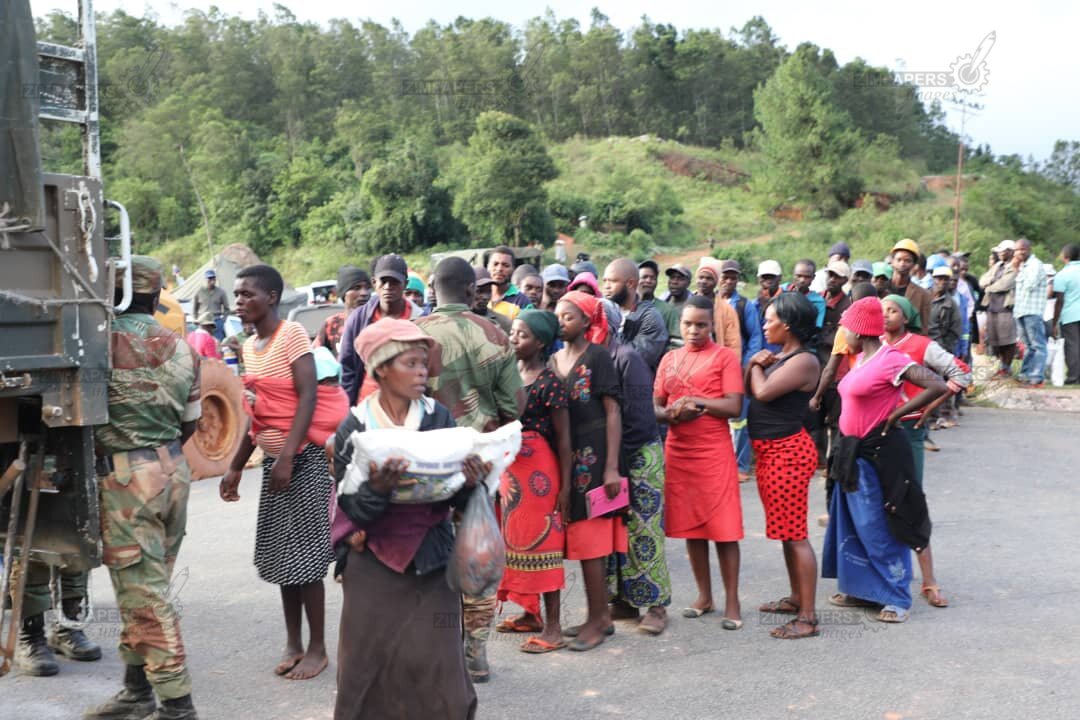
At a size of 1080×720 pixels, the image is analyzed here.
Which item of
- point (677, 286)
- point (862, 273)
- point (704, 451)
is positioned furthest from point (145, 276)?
point (862, 273)

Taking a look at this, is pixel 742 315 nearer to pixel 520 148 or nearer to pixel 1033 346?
pixel 1033 346

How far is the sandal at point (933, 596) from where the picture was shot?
18.2ft

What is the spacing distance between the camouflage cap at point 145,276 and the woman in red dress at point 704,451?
260cm

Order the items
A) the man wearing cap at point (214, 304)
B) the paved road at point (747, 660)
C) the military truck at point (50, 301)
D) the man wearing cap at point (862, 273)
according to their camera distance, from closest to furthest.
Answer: the military truck at point (50, 301) < the paved road at point (747, 660) < the man wearing cap at point (862, 273) < the man wearing cap at point (214, 304)

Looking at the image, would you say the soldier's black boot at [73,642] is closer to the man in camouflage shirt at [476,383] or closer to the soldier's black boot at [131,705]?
the soldier's black boot at [131,705]

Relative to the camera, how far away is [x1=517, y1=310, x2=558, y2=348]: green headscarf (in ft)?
16.3

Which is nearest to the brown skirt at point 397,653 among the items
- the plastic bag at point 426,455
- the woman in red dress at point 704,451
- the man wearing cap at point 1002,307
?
the plastic bag at point 426,455

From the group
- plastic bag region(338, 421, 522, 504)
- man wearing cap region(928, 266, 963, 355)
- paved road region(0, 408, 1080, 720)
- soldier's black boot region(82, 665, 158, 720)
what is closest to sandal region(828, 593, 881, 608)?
paved road region(0, 408, 1080, 720)

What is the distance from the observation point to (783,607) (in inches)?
216

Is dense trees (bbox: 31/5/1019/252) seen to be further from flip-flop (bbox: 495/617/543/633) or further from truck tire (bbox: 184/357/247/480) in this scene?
flip-flop (bbox: 495/617/543/633)

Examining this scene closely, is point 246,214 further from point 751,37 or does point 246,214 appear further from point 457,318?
point 751,37

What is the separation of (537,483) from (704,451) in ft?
3.12

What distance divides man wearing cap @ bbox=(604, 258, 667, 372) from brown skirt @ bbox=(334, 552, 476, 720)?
4.17 m

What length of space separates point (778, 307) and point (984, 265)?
31.0 metres
